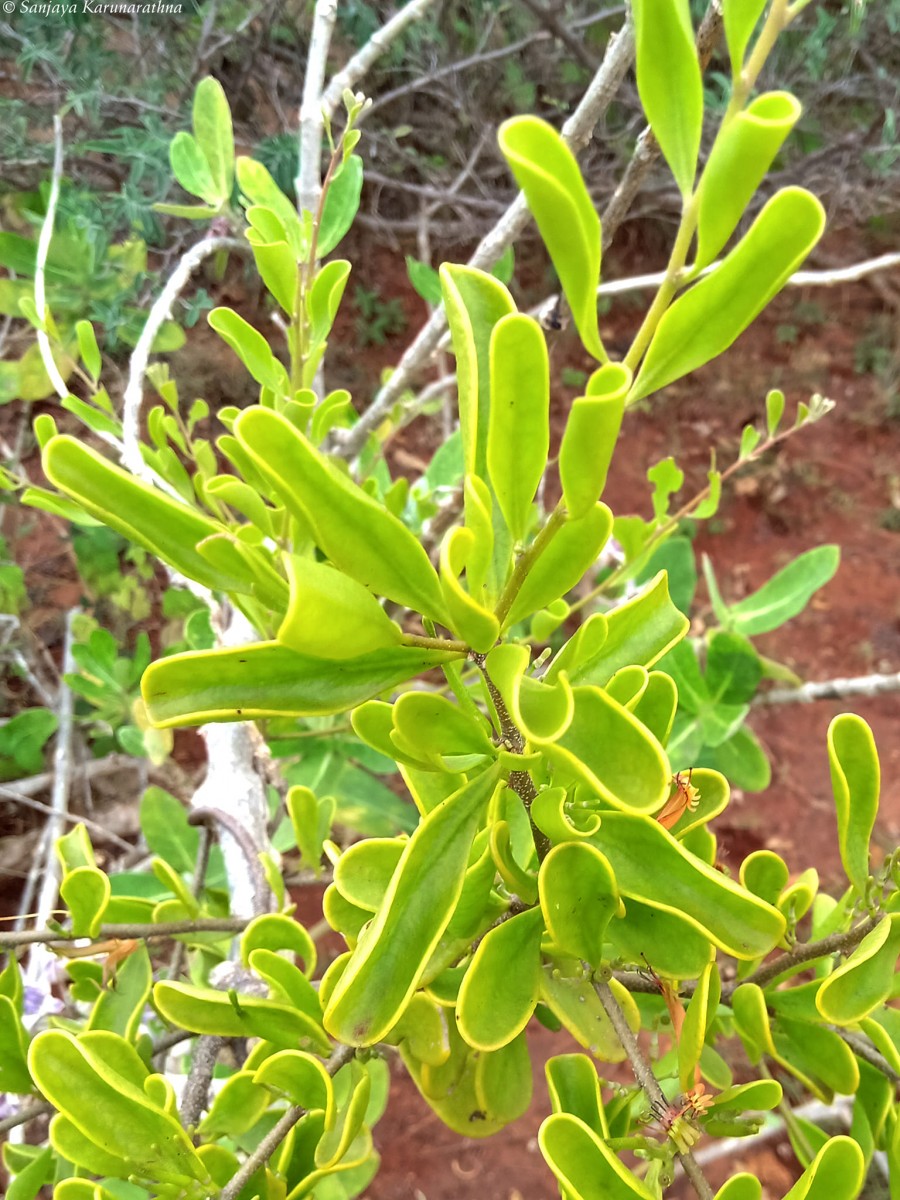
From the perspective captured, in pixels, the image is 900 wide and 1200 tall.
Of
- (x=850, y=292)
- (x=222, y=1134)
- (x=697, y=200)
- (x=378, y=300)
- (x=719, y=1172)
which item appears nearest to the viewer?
(x=697, y=200)

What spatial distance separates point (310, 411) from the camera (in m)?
0.50

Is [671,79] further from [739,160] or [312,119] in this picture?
[312,119]

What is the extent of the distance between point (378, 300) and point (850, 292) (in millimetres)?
1458

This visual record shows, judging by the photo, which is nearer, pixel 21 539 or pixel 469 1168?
pixel 469 1168

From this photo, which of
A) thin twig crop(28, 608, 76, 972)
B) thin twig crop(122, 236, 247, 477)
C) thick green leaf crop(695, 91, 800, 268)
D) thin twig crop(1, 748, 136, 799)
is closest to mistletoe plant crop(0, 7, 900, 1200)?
thick green leaf crop(695, 91, 800, 268)

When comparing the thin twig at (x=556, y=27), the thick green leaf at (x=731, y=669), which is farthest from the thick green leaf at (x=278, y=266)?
the thin twig at (x=556, y=27)

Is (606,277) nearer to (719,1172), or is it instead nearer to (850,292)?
(850,292)

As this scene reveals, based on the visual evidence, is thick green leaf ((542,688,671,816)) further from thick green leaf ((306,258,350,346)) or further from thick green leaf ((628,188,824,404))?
thick green leaf ((306,258,350,346))

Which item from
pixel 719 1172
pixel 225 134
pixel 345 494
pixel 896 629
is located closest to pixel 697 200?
pixel 345 494

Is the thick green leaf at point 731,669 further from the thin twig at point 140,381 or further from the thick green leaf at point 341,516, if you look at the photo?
the thick green leaf at point 341,516

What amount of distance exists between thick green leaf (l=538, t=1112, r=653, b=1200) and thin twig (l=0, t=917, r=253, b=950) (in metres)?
0.29

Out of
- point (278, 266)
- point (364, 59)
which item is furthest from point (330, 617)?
point (364, 59)

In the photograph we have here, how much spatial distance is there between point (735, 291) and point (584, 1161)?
319 mm

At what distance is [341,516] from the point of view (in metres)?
0.25
